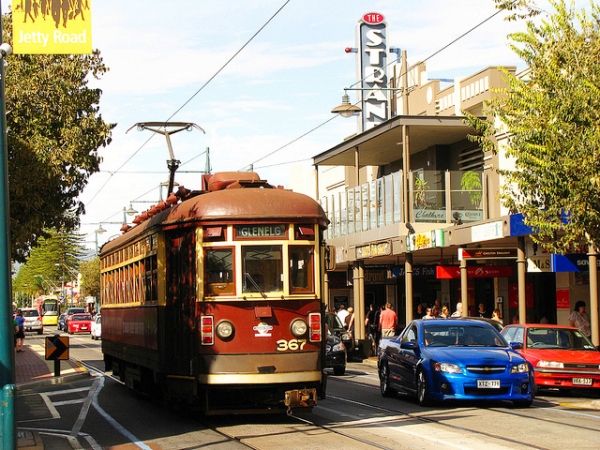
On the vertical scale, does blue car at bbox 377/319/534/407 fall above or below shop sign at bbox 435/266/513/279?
below

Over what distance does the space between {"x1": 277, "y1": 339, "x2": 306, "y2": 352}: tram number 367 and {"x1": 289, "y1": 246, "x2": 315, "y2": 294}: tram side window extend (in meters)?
0.66

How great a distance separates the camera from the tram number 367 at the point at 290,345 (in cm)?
1342

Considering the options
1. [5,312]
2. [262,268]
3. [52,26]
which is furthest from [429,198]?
[5,312]

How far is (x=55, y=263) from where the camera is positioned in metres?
122

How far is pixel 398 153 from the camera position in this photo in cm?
3831

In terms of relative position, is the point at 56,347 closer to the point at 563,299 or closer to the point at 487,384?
the point at 487,384

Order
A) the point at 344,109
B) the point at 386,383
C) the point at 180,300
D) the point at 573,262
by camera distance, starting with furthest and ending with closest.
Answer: the point at 344,109, the point at 573,262, the point at 386,383, the point at 180,300

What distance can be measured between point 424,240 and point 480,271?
83.1 inches

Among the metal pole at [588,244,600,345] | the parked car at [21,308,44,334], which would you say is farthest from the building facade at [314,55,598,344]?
the parked car at [21,308,44,334]

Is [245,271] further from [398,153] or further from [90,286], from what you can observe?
[90,286]

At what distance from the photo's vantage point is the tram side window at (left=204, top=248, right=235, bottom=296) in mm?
13547

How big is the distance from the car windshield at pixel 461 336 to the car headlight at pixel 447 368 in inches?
38.3

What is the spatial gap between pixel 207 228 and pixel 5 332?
452 cm

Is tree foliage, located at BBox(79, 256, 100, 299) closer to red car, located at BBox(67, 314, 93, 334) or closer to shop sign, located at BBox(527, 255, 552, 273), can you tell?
red car, located at BBox(67, 314, 93, 334)
